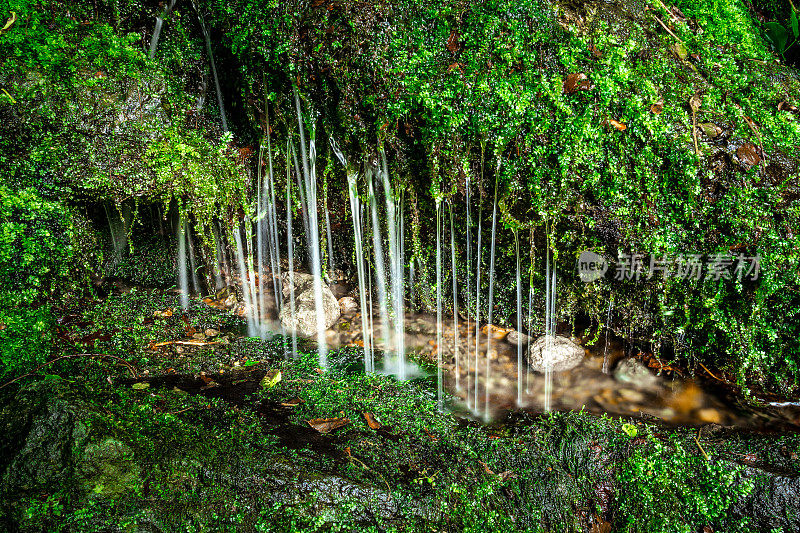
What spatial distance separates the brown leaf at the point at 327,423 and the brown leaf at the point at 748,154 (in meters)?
3.68

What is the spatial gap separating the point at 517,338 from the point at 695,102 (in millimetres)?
2629

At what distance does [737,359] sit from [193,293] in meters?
5.75

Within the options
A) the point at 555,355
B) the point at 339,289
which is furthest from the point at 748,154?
the point at 339,289

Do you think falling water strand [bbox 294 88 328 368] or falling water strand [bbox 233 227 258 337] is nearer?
falling water strand [bbox 294 88 328 368]

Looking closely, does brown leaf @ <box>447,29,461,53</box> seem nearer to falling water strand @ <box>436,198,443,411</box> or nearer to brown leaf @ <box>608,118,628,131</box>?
falling water strand @ <box>436,198,443,411</box>

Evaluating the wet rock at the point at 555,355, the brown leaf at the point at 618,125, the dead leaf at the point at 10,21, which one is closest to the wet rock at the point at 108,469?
the wet rock at the point at 555,355

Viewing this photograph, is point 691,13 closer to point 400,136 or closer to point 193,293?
point 400,136

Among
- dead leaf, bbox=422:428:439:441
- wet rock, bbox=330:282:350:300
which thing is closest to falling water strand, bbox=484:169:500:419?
dead leaf, bbox=422:428:439:441

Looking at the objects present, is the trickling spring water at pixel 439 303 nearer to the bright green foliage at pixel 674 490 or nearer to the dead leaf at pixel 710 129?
the bright green foliage at pixel 674 490

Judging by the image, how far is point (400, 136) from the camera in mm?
3605

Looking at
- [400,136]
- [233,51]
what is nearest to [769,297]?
[400,136]

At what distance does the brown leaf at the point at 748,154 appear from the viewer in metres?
3.16

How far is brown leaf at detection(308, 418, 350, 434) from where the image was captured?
2.71 metres

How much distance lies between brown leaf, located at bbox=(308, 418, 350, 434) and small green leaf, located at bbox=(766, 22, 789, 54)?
19.1ft
